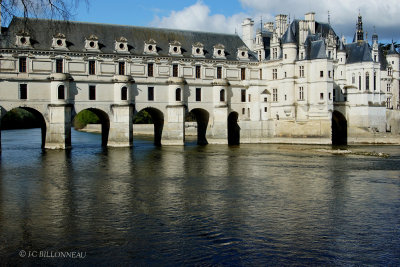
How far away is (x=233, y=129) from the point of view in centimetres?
6012

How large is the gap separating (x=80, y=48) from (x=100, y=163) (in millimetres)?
17849

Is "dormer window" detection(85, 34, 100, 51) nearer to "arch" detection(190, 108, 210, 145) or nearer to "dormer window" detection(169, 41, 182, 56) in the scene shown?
"dormer window" detection(169, 41, 182, 56)

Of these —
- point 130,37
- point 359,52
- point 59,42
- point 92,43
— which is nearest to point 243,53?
point 130,37

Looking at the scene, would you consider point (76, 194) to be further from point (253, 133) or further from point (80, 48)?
point (253, 133)

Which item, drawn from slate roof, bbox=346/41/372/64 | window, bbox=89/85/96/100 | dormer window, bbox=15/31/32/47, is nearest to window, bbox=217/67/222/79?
window, bbox=89/85/96/100

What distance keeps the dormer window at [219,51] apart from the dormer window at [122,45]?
10.8 metres

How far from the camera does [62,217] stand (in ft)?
61.6

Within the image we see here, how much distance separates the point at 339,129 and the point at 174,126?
67.2 ft

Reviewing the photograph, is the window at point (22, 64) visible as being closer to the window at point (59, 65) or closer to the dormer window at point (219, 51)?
the window at point (59, 65)

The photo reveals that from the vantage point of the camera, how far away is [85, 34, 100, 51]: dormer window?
50750 mm

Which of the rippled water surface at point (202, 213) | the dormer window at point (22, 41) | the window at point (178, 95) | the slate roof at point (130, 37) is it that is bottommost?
the rippled water surface at point (202, 213)

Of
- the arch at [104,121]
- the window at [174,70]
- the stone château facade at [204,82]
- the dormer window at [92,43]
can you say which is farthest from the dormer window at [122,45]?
the arch at [104,121]

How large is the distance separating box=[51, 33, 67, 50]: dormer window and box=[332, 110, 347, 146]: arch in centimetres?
3138

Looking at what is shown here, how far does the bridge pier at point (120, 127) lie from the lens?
5112 cm
